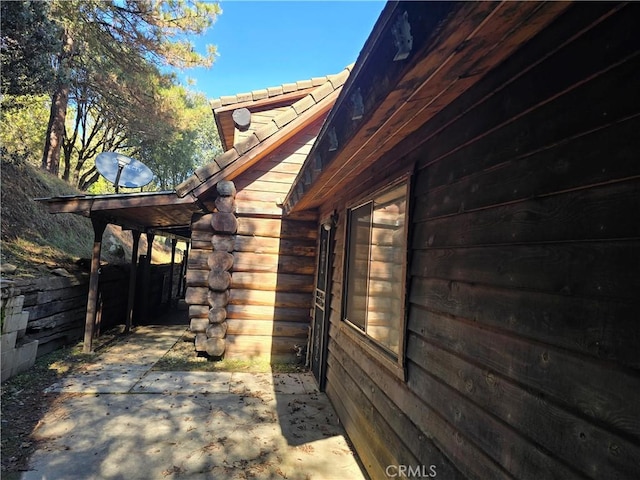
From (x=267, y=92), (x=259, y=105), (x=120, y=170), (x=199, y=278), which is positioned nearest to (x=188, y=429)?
(x=199, y=278)

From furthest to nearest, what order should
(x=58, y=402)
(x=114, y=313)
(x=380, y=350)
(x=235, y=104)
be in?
1. (x=114, y=313)
2. (x=235, y=104)
3. (x=58, y=402)
4. (x=380, y=350)

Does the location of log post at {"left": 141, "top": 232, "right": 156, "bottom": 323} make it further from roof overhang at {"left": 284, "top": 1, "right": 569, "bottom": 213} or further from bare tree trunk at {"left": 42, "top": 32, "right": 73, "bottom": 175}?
roof overhang at {"left": 284, "top": 1, "right": 569, "bottom": 213}

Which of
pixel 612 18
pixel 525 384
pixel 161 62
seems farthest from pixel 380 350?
pixel 161 62

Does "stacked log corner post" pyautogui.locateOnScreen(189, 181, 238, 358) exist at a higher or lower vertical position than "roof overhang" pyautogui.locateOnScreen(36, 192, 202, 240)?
lower

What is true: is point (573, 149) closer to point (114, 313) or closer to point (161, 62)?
point (114, 313)

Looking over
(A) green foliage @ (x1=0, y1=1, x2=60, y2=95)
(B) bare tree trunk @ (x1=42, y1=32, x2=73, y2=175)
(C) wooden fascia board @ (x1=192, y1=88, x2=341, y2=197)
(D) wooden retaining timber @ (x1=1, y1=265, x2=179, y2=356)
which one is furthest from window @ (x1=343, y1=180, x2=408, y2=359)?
(B) bare tree trunk @ (x1=42, y1=32, x2=73, y2=175)

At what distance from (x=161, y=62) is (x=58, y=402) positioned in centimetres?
1002

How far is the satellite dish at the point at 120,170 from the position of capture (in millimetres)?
6840

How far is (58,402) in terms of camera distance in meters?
4.02

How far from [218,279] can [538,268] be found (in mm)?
5060

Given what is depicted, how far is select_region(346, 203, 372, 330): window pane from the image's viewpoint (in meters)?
3.64

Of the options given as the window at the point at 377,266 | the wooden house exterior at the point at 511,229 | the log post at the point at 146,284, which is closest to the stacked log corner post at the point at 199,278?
the window at the point at 377,266

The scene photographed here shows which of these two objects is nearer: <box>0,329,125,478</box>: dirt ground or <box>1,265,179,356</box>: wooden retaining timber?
<box>0,329,125,478</box>: dirt ground

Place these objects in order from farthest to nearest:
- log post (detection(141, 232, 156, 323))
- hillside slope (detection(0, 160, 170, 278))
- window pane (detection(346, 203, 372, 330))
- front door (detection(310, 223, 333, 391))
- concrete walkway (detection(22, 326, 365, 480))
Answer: log post (detection(141, 232, 156, 323)) < hillside slope (detection(0, 160, 170, 278)) < front door (detection(310, 223, 333, 391)) < window pane (detection(346, 203, 372, 330)) < concrete walkway (detection(22, 326, 365, 480))
